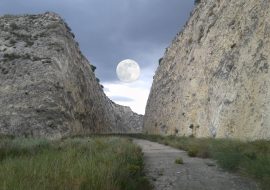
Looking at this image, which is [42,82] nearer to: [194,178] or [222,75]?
[222,75]

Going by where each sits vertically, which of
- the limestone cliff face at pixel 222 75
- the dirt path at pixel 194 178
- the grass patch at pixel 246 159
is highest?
the limestone cliff face at pixel 222 75

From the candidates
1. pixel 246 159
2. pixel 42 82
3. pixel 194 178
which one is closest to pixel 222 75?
pixel 246 159

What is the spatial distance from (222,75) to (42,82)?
949 inches

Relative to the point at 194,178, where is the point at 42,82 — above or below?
above

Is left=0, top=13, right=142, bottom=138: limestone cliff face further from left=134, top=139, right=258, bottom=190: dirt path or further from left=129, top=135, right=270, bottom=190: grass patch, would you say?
left=134, top=139, right=258, bottom=190: dirt path

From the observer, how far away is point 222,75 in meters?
38.3

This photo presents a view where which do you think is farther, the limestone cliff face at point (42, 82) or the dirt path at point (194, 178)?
the limestone cliff face at point (42, 82)

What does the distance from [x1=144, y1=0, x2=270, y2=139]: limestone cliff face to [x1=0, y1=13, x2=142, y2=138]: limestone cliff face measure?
13.5 metres

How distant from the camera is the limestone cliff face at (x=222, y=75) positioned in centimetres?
2931

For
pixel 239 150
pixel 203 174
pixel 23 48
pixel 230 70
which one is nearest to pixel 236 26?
pixel 230 70

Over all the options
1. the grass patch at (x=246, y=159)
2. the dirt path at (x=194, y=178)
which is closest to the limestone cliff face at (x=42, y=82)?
the grass patch at (x=246, y=159)

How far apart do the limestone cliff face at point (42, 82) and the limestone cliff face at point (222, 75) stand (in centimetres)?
1354

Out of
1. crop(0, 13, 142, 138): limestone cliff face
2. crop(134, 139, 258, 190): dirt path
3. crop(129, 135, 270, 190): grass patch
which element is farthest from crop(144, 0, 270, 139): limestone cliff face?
crop(0, 13, 142, 138): limestone cliff face

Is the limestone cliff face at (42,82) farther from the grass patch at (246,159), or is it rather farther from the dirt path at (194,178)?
the dirt path at (194,178)
